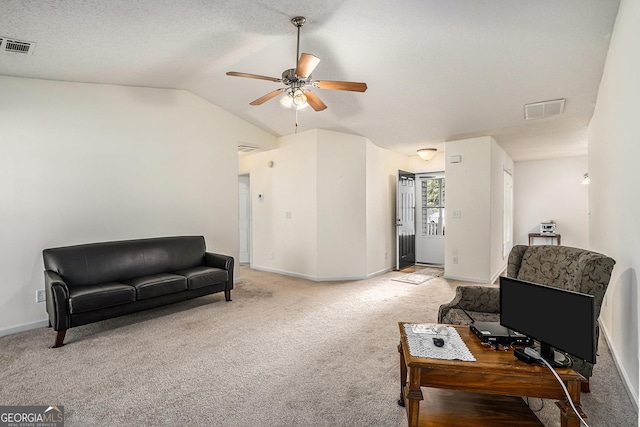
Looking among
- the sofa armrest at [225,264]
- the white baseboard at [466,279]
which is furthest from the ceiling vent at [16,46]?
the white baseboard at [466,279]

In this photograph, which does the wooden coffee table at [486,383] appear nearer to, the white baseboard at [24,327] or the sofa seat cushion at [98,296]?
the sofa seat cushion at [98,296]

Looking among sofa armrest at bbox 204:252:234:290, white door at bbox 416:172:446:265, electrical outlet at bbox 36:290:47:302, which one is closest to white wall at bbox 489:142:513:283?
white door at bbox 416:172:446:265

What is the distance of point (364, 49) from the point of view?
329cm

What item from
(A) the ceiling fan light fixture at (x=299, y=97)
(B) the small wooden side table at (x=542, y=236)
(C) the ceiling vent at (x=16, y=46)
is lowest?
(B) the small wooden side table at (x=542, y=236)

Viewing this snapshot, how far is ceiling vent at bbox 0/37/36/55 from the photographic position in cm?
278

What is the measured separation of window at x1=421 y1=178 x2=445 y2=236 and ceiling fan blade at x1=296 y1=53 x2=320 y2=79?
511 centimetres

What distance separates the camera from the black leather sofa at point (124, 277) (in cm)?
303

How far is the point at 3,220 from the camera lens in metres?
3.32

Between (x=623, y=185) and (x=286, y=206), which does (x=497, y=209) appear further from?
(x=286, y=206)

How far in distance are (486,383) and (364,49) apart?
3083 mm

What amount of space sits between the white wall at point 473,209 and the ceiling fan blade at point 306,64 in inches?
145

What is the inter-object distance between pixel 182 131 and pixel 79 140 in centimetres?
128

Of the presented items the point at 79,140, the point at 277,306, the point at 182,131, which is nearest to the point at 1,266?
the point at 79,140

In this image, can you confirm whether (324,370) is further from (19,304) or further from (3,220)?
(3,220)
